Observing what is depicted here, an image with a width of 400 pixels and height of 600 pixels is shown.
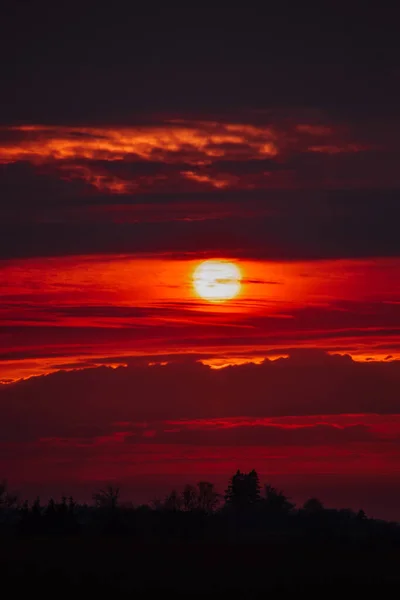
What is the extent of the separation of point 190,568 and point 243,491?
8269 centimetres

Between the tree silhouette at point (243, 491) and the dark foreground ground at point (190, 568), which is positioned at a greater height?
the tree silhouette at point (243, 491)

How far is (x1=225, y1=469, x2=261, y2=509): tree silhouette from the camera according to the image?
142500 mm

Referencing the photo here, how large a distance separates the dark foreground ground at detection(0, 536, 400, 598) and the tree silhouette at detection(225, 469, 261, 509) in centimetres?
6265

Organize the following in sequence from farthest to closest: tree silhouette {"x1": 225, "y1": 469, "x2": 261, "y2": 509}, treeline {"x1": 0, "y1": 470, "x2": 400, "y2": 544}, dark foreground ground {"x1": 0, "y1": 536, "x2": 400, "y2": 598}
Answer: tree silhouette {"x1": 225, "y1": 469, "x2": 261, "y2": 509}, treeline {"x1": 0, "y1": 470, "x2": 400, "y2": 544}, dark foreground ground {"x1": 0, "y1": 536, "x2": 400, "y2": 598}

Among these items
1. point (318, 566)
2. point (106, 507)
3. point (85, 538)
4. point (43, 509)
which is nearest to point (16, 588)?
point (318, 566)

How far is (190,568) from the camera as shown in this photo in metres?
61.1

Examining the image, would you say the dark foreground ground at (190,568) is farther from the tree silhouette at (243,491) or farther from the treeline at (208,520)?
the tree silhouette at (243,491)

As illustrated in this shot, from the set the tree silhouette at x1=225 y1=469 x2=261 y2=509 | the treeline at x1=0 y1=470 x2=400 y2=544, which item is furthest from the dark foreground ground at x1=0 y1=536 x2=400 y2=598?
the tree silhouette at x1=225 y1=469 x2=261 y2=509

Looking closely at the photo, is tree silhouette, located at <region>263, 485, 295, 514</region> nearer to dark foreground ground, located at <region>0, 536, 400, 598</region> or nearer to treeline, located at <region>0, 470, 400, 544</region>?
treeline, located at <region>0, 470, 400, 544</region>

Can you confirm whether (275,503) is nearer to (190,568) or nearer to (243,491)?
(243,491)

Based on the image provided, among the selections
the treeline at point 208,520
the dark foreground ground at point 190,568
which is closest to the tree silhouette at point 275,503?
the treeline at point 208,520

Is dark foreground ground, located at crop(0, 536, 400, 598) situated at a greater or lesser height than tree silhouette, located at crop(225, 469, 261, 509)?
lesser

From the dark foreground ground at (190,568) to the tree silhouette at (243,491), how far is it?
2467 inches

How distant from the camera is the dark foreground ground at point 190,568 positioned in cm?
5300
